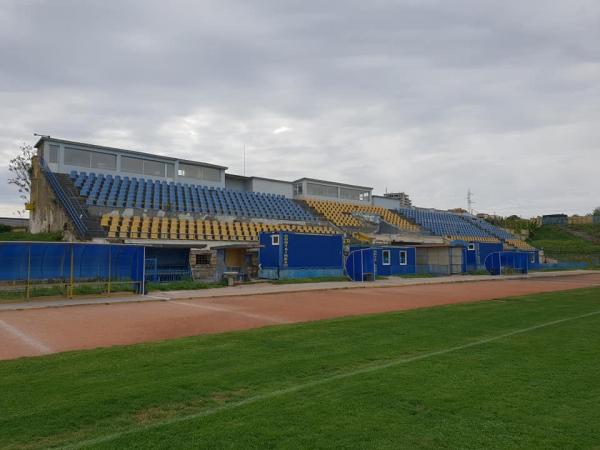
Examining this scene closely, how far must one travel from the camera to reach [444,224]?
57406 mm

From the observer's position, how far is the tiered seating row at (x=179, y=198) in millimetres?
31956

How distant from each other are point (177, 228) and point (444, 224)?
3695 centimetres

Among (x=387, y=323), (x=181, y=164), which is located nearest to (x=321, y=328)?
(x=387, y=323)

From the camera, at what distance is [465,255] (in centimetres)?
3872

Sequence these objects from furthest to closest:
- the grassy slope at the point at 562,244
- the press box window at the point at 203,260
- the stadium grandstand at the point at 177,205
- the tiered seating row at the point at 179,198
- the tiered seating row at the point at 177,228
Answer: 1. the grassy slope at the point at 562,244
2. the tiered seating row at the point at 179,198
3. the stadium grandstand at the point at 177,205
4. the tiered seating row at the point at 177,228
5. the press box window at the point at 203,260

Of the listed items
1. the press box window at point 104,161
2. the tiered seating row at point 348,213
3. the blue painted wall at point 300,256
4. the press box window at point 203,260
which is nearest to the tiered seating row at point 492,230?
the tiered seating row at point 348,213

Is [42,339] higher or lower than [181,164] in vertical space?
lower

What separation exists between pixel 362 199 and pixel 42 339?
160ft

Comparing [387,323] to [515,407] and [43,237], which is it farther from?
[43,237]

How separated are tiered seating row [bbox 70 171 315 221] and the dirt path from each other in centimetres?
1664

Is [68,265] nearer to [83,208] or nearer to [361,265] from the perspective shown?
[83,208]

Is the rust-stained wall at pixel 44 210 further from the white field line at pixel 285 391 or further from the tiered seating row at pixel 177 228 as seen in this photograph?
the white field line at pixel 285 391

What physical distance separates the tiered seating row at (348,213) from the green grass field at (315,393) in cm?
3551

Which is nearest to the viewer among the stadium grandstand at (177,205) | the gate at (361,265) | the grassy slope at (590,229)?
the stadium grandstand at (177,205)
